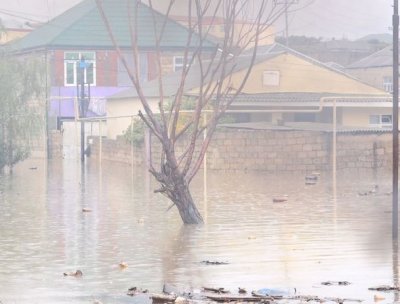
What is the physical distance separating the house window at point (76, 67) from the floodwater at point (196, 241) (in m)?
34.5

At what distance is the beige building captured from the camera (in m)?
54.5

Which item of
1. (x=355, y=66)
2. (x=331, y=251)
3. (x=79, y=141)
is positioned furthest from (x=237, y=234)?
(x=355, y=66)

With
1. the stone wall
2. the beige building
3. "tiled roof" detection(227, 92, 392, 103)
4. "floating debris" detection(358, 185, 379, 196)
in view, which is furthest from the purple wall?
"floating debris" detection(358, 185, 379, 196)

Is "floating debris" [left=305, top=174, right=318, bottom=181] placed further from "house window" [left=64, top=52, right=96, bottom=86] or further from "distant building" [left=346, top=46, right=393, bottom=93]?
"distant building" [left=346, top=46, right=393, bottom=93]

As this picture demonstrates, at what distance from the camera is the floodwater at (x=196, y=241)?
50.5ft

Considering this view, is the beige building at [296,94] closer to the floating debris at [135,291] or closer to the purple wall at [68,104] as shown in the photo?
the purple wall at [68,104]

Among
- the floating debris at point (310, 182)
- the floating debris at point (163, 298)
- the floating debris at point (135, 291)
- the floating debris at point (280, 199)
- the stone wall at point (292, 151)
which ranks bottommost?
the floating debris at point (135, 291)

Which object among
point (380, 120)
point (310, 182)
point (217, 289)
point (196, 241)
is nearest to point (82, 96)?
point (380, 120)

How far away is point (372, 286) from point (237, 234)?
298 inches

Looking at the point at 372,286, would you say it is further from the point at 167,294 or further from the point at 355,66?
the point at 355,66

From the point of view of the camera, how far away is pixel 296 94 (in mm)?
57062

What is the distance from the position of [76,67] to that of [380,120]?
20.9 m

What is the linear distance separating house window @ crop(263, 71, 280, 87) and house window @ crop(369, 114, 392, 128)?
4528 millimetres

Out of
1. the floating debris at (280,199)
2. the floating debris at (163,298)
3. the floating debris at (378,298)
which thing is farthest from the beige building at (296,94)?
the floating debris at (163,298)
